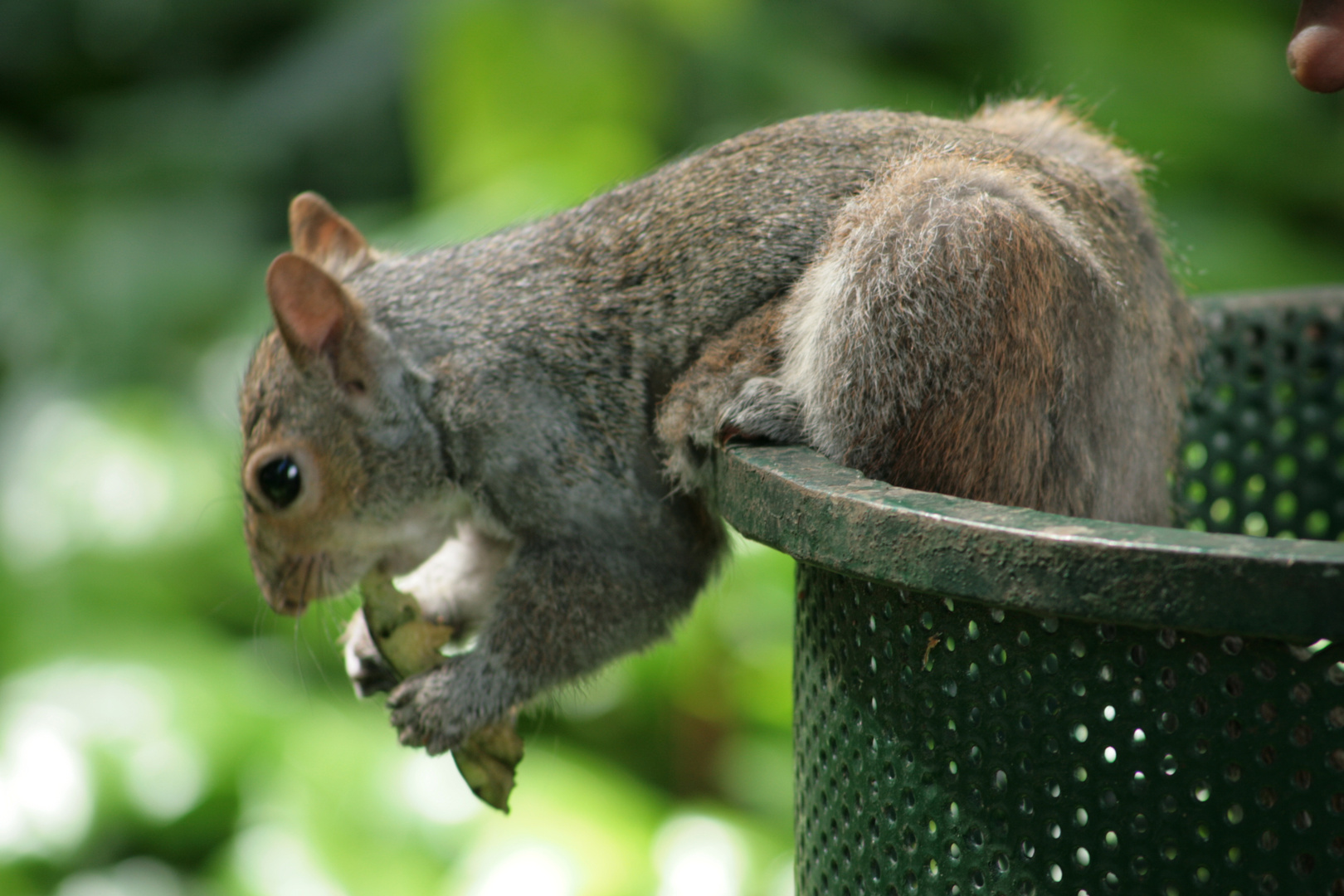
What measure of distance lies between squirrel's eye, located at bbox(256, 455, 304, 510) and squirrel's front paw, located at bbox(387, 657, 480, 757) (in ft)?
1.06

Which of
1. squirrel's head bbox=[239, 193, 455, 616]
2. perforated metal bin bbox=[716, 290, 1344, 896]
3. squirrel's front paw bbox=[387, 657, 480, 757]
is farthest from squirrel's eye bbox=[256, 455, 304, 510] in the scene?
perforated metal bin bbox=[716, 290, 1344, 896]

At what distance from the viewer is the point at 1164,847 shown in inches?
41.2

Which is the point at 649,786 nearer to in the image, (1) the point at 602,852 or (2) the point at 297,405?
(1) the point at 602,852

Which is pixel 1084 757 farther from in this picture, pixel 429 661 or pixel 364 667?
pixel 364 667

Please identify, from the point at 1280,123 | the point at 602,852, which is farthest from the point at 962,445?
the point at 1280,123

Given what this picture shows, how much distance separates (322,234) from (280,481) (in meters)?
0.49

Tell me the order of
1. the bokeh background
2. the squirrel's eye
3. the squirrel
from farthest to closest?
1. the bokeh background
2. the squirrel's eye
3. the squirrel

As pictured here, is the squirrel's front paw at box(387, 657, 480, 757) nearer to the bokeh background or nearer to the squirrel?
the squirrel

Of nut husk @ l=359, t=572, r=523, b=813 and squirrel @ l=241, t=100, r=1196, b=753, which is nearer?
squirrel @ l=241, t=100, r=1196, b=753

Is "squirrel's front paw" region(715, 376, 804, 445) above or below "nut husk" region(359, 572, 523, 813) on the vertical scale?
above

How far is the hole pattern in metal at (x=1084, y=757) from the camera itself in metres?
1.00

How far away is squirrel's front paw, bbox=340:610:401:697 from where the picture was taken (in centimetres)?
207

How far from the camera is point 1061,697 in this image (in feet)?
3.51

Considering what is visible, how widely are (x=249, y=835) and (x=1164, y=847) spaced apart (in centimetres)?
238
